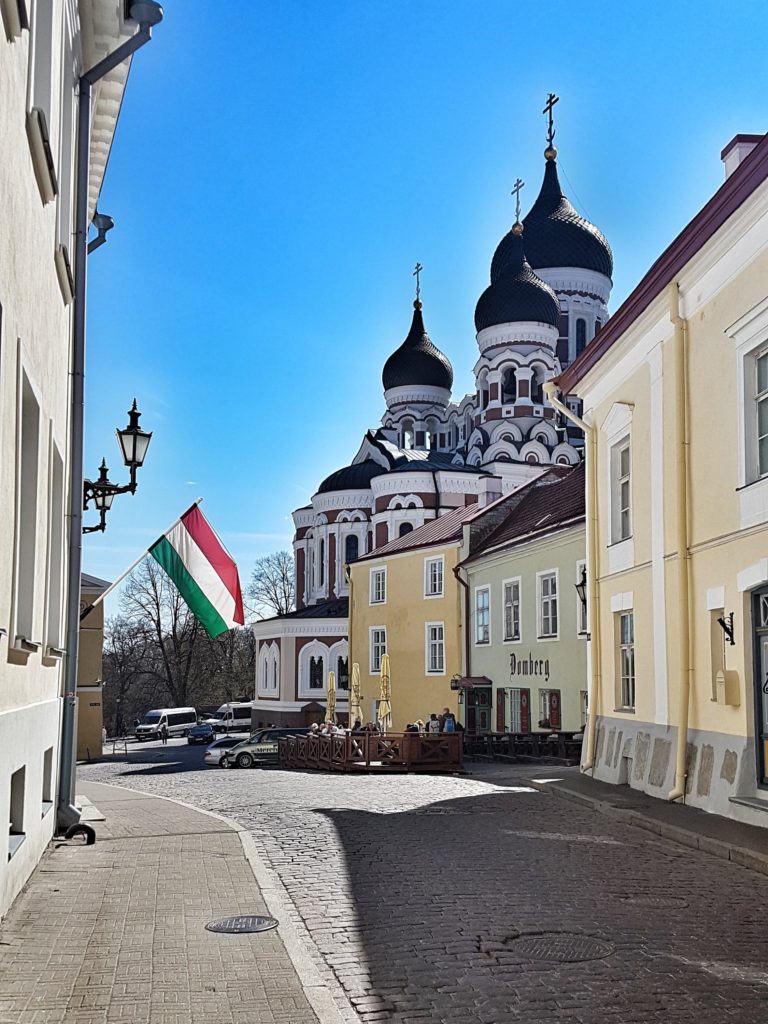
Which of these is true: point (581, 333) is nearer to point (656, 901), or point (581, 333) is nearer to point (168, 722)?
point (168, 722)

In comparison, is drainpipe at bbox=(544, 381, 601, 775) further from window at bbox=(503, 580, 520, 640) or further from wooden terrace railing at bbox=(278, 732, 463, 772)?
window at bbox=(503, 580, 520, 640)

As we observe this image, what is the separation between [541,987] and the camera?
6.52m

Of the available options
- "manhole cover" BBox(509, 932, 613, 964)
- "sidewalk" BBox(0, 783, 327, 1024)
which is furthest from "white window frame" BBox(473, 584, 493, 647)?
"manhole cover" BBox(509, 932, 613, 964)

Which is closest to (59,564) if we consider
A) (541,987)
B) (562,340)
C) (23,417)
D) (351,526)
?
(23,417)

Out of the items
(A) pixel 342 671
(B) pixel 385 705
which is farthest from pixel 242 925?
(A) pixel 342 671

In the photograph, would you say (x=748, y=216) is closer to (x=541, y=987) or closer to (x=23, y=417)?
(x=23, y=417)

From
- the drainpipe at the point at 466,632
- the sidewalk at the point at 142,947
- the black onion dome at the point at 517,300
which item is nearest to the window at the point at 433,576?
the drainpipe at the point at 466,632

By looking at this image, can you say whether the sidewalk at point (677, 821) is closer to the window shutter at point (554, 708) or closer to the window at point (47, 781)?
the window at point (47, 781)

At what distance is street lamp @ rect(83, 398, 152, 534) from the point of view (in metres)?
14.8

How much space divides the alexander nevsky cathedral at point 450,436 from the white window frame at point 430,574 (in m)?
14.1

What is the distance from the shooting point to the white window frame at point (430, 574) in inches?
1503

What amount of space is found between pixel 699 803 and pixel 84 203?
1039cm

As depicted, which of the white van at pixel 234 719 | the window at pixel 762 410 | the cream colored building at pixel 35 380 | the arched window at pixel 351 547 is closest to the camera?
the cream colored building at pixel 35 380

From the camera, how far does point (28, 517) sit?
888cm
